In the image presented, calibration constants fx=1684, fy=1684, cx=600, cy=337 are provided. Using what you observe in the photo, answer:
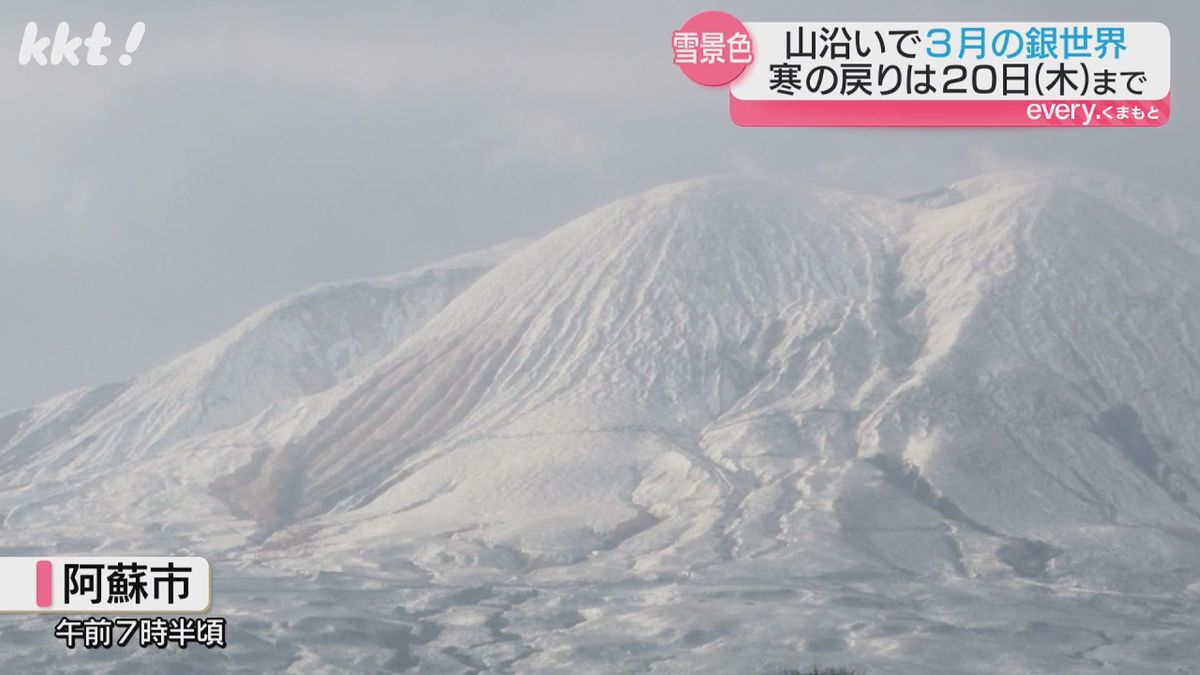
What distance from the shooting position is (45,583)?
4491 cm

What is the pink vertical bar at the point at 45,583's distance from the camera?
4416 centimetres

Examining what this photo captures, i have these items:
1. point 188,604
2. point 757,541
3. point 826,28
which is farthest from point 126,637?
point 757,541

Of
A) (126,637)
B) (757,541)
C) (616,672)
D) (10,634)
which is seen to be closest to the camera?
(126,637)

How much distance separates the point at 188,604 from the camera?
44.2 meters

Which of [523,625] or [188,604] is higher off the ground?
[188,604]

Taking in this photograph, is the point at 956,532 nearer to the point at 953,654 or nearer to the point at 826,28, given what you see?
the point at 953,654

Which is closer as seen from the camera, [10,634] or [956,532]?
[10,634]

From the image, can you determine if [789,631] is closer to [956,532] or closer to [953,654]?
[953,654]

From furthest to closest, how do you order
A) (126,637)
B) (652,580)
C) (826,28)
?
1. (652,580)
2. (826,28)
3. (126,637)

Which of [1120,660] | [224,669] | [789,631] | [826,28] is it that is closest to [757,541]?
[789,631]

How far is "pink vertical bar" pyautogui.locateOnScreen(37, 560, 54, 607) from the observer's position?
44156 millimetres

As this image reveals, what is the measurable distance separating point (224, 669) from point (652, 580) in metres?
51.5

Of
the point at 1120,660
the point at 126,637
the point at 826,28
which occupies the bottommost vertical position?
the point at 1120,660

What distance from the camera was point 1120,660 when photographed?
151 m
